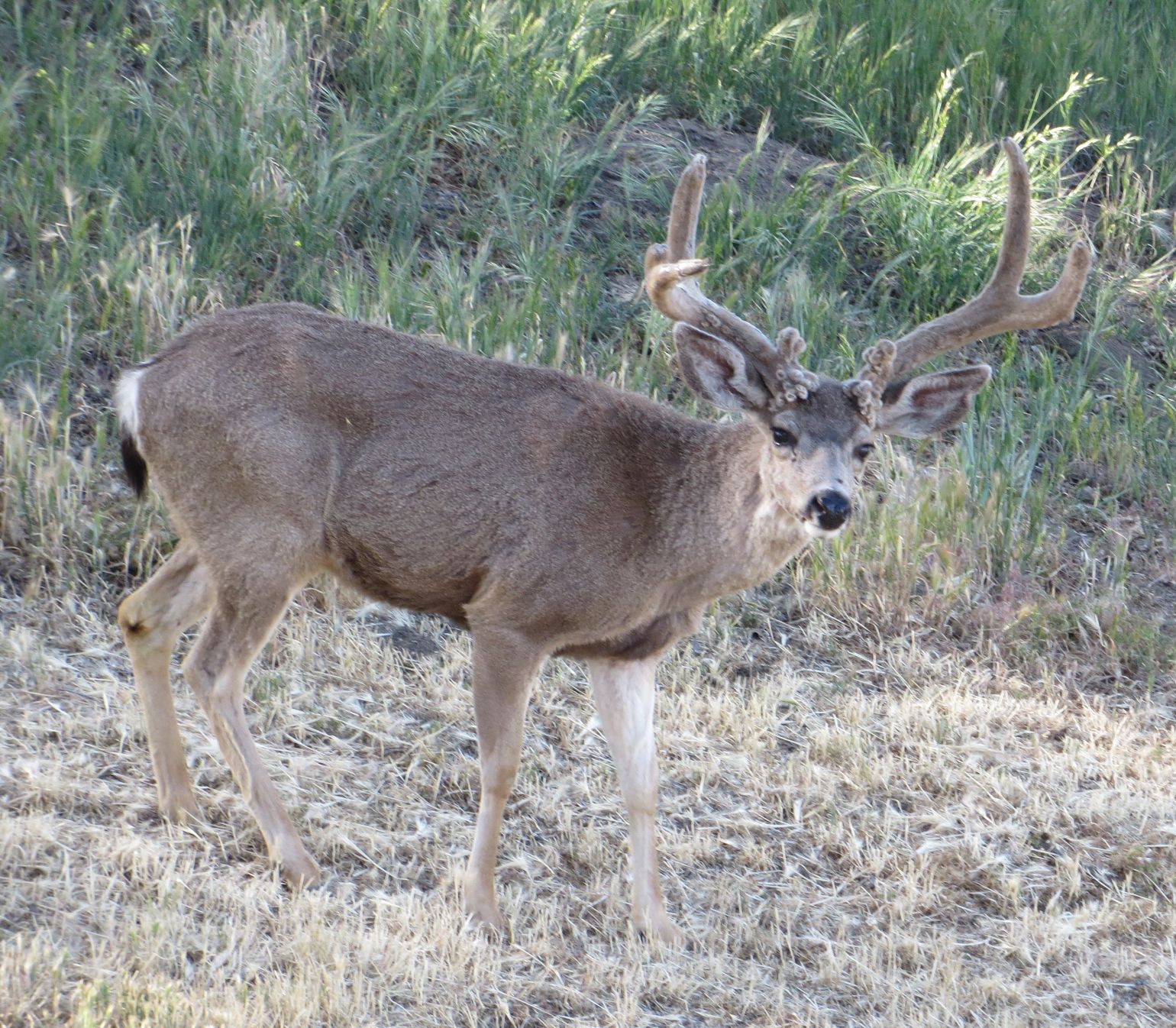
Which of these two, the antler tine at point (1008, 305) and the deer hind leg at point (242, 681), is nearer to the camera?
the deer hind leg at point (242, 681)

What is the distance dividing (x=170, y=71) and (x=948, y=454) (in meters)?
4.89

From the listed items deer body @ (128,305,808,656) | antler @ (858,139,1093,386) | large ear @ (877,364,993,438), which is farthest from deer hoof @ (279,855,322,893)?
antler @ (858,139,1093,386)

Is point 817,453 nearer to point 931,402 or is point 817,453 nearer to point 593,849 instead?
point 931,402

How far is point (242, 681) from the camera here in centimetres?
533

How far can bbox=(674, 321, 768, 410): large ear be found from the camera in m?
5.28

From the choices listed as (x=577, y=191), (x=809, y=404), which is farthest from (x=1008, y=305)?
(x=577, y=191)

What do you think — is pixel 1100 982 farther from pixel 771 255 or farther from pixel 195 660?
pixel 771 255

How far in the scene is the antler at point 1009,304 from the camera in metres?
5.46

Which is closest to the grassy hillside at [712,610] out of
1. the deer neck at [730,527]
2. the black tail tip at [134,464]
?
the black tail tip at [134,464]

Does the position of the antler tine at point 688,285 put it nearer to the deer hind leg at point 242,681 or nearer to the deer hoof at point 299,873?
the deer hind leg at point 242,681

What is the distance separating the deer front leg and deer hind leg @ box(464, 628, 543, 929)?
13.4 inches

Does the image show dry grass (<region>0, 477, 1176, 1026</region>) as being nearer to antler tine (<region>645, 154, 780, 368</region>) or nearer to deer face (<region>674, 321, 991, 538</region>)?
deer face (<region>674, 321, 991, 538</region>)

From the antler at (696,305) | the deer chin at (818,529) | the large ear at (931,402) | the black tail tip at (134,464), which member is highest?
the antler at (696,305)

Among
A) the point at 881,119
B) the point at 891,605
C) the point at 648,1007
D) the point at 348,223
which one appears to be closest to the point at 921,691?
the point at 891,605
